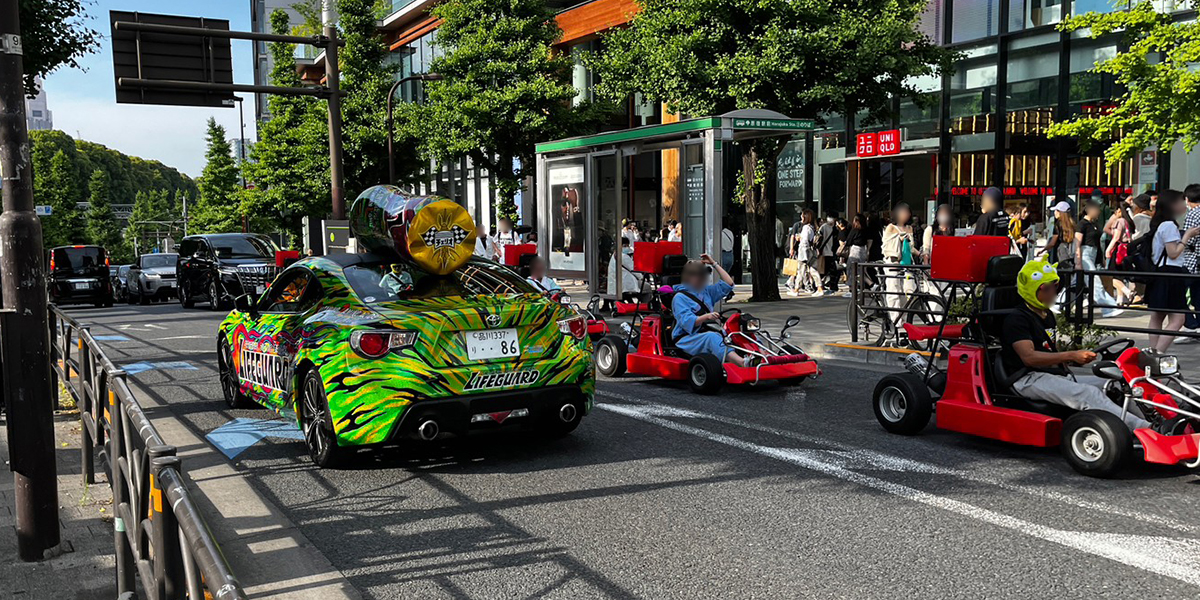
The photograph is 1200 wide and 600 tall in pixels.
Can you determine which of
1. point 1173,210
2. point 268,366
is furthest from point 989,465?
point 1173,210

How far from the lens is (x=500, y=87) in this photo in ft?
86.5

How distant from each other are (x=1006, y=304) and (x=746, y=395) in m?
2.75

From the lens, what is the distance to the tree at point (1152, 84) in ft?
40.9

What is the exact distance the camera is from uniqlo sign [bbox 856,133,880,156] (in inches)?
873

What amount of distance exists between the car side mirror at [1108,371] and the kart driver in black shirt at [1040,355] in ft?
0.26

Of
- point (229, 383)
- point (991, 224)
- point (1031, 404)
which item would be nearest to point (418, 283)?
point (229, 383)

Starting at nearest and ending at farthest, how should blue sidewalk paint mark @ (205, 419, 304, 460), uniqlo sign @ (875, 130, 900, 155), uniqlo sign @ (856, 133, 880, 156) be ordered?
blue sidewalk paint mark @ (205, 419, 304, 460)
uniqlo sign @ (875, 130, 900, 155)
uniqlo sign @ (856, 133, 880, 156)

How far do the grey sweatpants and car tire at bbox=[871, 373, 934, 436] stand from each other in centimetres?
67

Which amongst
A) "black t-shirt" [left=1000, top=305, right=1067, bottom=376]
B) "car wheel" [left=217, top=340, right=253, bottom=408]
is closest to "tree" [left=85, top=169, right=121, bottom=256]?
"car wheel" [left=217, top=340, right=253, bottom=408]

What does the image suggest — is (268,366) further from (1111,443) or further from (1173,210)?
(1173,210)

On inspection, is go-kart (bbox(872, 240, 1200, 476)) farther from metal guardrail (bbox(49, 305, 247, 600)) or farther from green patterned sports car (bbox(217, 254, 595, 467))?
metal guardrail (bbox(49, 305, 247, 600))

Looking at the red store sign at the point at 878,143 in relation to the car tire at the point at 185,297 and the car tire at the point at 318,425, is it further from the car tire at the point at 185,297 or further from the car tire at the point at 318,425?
the car tire at the point at 318,425

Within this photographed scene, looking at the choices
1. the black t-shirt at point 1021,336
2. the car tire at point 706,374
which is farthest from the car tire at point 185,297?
the black t-shirt at point 1021,336

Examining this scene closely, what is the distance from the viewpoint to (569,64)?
27516 millimetres
